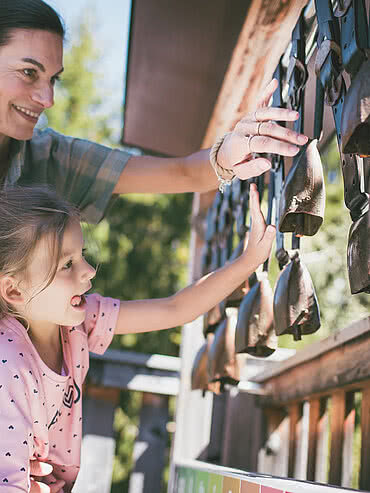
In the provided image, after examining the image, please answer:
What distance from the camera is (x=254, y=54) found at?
1.94 m

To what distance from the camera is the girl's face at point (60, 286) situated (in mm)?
1283

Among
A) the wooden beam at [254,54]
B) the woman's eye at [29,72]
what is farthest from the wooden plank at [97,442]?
the woman's eye at [29,72]

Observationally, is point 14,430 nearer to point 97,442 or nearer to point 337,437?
point 337,437

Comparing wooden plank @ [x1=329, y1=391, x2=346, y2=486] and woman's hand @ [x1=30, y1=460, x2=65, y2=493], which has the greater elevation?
wooden plank @ [x1=329, y1=391, x2=346, y2=486]

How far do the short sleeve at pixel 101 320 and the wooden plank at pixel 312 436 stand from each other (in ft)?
2.22

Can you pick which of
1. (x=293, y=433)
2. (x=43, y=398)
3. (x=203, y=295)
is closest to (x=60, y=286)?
(x=43, y=398)

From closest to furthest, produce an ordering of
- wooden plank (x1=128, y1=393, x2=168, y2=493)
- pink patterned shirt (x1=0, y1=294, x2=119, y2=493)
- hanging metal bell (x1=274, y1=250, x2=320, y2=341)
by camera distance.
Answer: hanging metal bell (x1=274, y1=250, x2=320, y2=341)
pink patterned shirt (x1=0, y1=294, x2=119, y2=493)
wooden plank (x1=128, y1=393, x2=168, y2=493)

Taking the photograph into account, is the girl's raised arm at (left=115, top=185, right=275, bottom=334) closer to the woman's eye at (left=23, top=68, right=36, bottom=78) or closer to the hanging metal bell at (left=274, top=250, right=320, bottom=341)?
the hanging metal bell at (left=274, top=250, right=320, bottom=341)

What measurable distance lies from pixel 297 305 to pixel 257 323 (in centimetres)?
26

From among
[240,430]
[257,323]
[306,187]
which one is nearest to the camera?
[306,187]

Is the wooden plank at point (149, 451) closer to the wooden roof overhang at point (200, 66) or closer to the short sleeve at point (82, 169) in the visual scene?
the wooden roof overhang at point (200, 66)

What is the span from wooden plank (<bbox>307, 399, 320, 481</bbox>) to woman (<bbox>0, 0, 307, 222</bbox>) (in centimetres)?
69

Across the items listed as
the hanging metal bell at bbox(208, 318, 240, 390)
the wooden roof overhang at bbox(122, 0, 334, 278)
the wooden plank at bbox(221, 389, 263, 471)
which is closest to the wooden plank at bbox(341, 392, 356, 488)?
the hanging metal bell at bbox(208, 318, 240, 390)

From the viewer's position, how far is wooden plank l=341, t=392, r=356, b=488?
1560mm
